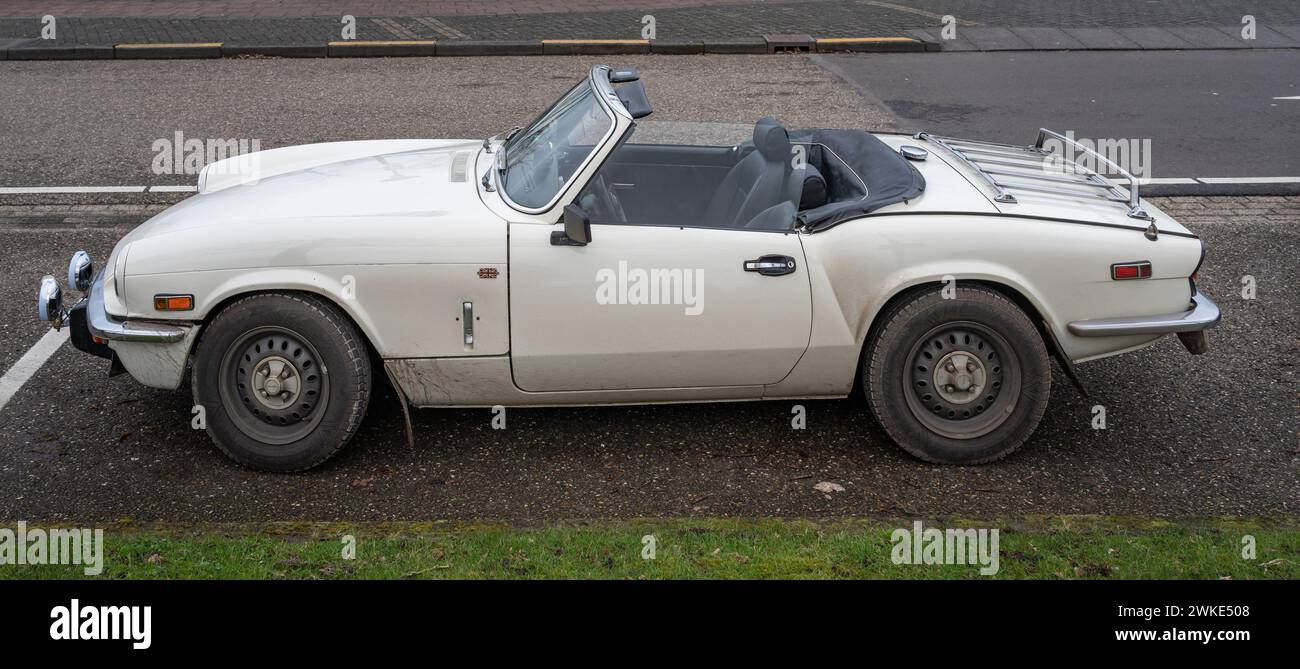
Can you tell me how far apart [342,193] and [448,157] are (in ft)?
2.11

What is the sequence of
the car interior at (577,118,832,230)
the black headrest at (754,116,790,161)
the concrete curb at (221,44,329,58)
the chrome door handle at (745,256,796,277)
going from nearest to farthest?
the chrome door handle at (745,256,796,277), the car interior at (577,118,832,230), the black headrest at (754,116,790,161), the concrete curb at (221,44,329,58)

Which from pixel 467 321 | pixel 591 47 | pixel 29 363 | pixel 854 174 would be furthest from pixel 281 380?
pixel 591 47

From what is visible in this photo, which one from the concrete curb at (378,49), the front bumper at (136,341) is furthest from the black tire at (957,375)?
the concrete curb at (378,49)

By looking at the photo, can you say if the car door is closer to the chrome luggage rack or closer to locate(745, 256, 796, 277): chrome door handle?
locate(745, 256, 796, 277): chrome door handle

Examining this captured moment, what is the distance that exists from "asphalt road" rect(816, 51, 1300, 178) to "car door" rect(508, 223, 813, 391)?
5360 mm

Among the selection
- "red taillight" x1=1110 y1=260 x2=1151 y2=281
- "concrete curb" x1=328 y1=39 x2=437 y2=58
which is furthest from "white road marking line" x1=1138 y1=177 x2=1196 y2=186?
"concrete curb" x1=328 y1=39 x2=437 y2=58

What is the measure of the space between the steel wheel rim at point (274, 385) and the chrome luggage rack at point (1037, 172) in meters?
2.74

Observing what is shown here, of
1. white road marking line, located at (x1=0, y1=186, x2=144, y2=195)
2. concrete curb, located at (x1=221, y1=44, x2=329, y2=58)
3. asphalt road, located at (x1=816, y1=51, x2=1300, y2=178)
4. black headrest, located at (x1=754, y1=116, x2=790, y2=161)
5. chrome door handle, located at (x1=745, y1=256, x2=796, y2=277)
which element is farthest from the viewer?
concrete curb, located at (x1=221, y1=44, x2=329, y2=58)

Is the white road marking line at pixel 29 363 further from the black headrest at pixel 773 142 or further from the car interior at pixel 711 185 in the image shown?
the black headrest at pixel 773 142

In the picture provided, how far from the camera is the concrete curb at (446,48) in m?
13.1

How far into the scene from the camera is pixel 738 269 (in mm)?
4508

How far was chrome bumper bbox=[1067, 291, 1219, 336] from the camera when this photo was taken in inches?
181

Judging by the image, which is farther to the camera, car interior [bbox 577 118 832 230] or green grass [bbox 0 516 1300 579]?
car interior [bbox 577 118 832 230]
